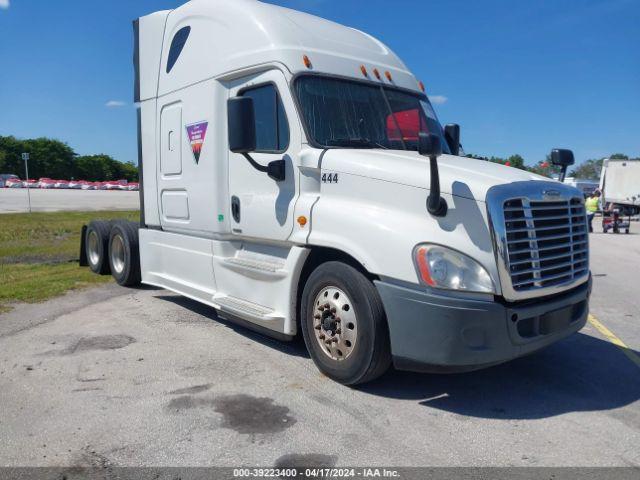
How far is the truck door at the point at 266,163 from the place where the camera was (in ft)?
16.5

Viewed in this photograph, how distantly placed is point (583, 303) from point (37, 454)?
4.30 meters

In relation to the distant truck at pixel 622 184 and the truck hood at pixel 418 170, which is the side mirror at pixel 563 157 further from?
the distant truck at pixel 622 184

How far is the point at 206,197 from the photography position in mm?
6125

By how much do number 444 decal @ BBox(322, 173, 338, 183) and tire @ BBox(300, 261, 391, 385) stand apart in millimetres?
705

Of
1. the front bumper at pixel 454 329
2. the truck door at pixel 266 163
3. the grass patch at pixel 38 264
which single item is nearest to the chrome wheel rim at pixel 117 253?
the grass patch at pixel 38 264

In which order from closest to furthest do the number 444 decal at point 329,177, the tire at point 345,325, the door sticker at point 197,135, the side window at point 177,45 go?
the tire at point 345,325, the number 444 decal at point 329,177, the door sticker at point 197,135, the side window at point 177,45

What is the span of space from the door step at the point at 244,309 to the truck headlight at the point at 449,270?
5.53ft

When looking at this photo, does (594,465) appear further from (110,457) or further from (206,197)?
(206,197)

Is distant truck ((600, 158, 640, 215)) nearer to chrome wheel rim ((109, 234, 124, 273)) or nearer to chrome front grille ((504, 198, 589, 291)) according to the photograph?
chrome wheel rim ((109, 234, 124, 273))

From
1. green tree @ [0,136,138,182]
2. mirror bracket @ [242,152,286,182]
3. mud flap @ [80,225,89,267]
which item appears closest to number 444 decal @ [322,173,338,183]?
mirror bracket @ [242,152,286,182]

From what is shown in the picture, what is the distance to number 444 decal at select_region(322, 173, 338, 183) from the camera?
15.4 ft

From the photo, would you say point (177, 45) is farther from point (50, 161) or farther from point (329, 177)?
point (50, 161)

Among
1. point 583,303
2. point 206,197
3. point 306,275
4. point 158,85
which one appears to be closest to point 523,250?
point 583,303

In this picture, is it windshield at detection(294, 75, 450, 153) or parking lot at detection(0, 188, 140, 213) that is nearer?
windshield at detection(294, 75, 450, 153)
